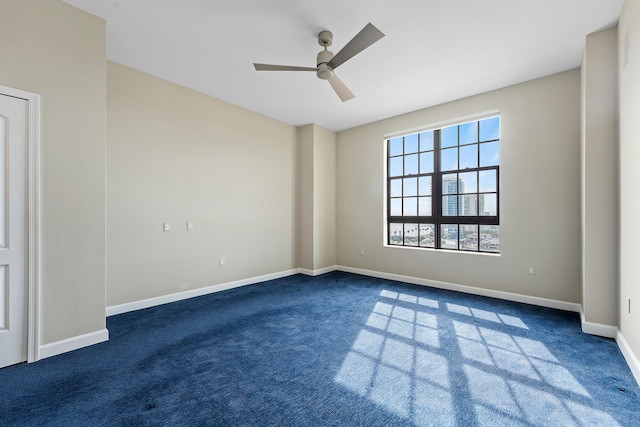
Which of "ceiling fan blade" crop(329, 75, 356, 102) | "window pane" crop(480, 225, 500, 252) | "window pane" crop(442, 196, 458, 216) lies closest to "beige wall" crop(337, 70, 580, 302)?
"window pane" crop(480, 225, 500, 252)

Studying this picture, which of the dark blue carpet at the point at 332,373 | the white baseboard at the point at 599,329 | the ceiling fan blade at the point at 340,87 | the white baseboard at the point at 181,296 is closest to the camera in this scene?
the dark blue carpet at the point at 332,373

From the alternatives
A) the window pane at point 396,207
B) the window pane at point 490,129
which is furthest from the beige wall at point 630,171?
the window pane at point 396,207

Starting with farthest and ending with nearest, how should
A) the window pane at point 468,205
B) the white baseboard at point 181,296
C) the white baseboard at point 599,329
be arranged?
the window pane at point 468,205
the white baseboard at point 181,296
the white baseboard at point 599,329

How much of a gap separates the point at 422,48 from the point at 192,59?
2508 mm

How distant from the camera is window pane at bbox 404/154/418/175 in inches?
195

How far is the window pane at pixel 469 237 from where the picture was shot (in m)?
4.27

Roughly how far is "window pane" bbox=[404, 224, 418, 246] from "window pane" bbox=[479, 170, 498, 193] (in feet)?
3.95

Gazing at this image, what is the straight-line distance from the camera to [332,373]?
210cm

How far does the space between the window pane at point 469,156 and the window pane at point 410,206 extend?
0.93 meters

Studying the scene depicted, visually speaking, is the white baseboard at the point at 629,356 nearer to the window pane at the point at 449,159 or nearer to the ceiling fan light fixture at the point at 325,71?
the window pane at the point at 449,159

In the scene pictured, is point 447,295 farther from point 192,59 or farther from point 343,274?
point 192,59

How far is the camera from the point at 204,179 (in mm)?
4133

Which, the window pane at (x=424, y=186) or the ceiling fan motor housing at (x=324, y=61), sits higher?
the ceiling fan motor housing at (x=324, y=61)

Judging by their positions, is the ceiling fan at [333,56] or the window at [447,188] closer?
the ceiling fan at [333,56]
